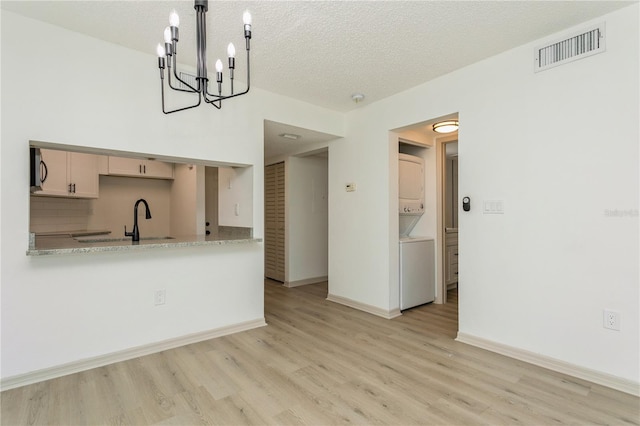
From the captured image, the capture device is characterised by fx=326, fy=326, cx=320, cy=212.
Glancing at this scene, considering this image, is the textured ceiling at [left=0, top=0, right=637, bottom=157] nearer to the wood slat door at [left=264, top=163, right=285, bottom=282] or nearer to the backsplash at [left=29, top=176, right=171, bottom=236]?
the wood slat door at [left=264, top=163, right=285, bottom=282]

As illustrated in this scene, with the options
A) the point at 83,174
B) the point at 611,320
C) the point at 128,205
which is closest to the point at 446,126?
the point at 611,320

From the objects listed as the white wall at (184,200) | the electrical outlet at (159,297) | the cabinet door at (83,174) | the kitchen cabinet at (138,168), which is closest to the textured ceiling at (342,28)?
the electrical outlet at (159,297)

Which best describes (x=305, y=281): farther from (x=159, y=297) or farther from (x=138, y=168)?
(x=138, y=168)

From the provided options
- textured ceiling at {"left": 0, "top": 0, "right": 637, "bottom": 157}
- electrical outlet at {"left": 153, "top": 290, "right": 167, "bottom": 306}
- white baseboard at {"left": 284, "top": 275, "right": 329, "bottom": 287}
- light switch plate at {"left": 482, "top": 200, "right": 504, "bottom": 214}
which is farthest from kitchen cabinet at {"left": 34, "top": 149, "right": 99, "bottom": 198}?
light switch plate at {"left": 482, "top": 200, "right": 504, "bottom": 214}

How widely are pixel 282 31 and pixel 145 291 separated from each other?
231cm

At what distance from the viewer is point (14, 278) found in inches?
86.0

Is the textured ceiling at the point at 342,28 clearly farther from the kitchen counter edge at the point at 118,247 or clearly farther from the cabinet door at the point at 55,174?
the cabinet door at the point at 55,174

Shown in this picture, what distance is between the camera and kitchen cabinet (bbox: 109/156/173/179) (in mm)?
4957

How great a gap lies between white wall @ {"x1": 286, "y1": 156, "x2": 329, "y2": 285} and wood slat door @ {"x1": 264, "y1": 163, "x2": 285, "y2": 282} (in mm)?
201

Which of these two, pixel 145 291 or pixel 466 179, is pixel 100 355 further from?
pixel 466 179

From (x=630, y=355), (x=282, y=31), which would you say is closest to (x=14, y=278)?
(x=282, y=31)

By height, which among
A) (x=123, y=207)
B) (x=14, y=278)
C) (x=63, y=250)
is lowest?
(x=14, y=278)

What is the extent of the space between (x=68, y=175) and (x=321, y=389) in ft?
14.1

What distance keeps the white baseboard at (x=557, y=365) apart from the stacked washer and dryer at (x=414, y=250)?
38.5 inches
